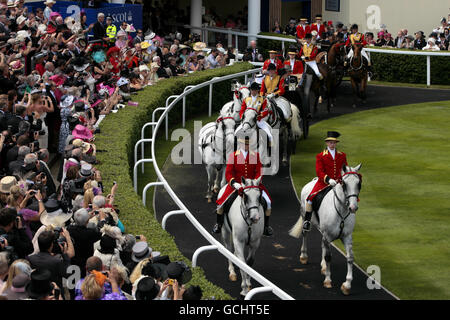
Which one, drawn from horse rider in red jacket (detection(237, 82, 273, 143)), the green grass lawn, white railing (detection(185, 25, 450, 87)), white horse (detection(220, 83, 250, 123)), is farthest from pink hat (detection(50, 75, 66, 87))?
white railing (detection(185, 25, 450, 87))

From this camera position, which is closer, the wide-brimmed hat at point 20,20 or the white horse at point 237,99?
the white horse at point 237,99

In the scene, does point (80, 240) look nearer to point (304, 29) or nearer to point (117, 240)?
point (117, 240)

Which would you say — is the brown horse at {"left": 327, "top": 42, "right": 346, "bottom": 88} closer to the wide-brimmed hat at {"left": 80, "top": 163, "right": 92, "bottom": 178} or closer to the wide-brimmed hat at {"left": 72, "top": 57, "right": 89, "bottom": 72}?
the wide-brimmed hat at {"left": 72, "top": 57, "right": 89, "bottom": 72}

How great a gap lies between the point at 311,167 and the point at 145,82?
520cm

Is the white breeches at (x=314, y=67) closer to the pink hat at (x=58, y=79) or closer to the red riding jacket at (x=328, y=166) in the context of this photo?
the pink hat at (x=58, y=79)

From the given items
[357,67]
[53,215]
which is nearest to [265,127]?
[53,215]

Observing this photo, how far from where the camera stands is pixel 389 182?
14.4 meters

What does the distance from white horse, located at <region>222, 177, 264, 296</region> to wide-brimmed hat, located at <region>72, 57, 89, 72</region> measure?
6163 mm

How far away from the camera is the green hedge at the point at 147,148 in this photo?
8457 millimetres

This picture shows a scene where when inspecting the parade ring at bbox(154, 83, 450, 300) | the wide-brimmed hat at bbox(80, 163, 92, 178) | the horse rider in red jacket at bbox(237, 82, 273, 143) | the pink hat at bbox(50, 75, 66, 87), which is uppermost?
the pink hat at bbox(50, 75, 66, 87)

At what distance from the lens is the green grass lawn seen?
1020 centimetres

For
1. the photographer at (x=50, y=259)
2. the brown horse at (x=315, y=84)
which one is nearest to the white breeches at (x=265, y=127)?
the brown horse at (x=315, y=84)

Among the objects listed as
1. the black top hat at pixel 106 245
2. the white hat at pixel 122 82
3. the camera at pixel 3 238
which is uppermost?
the white hat at pixel 122 82

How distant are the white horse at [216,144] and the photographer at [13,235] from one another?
18.6ft
